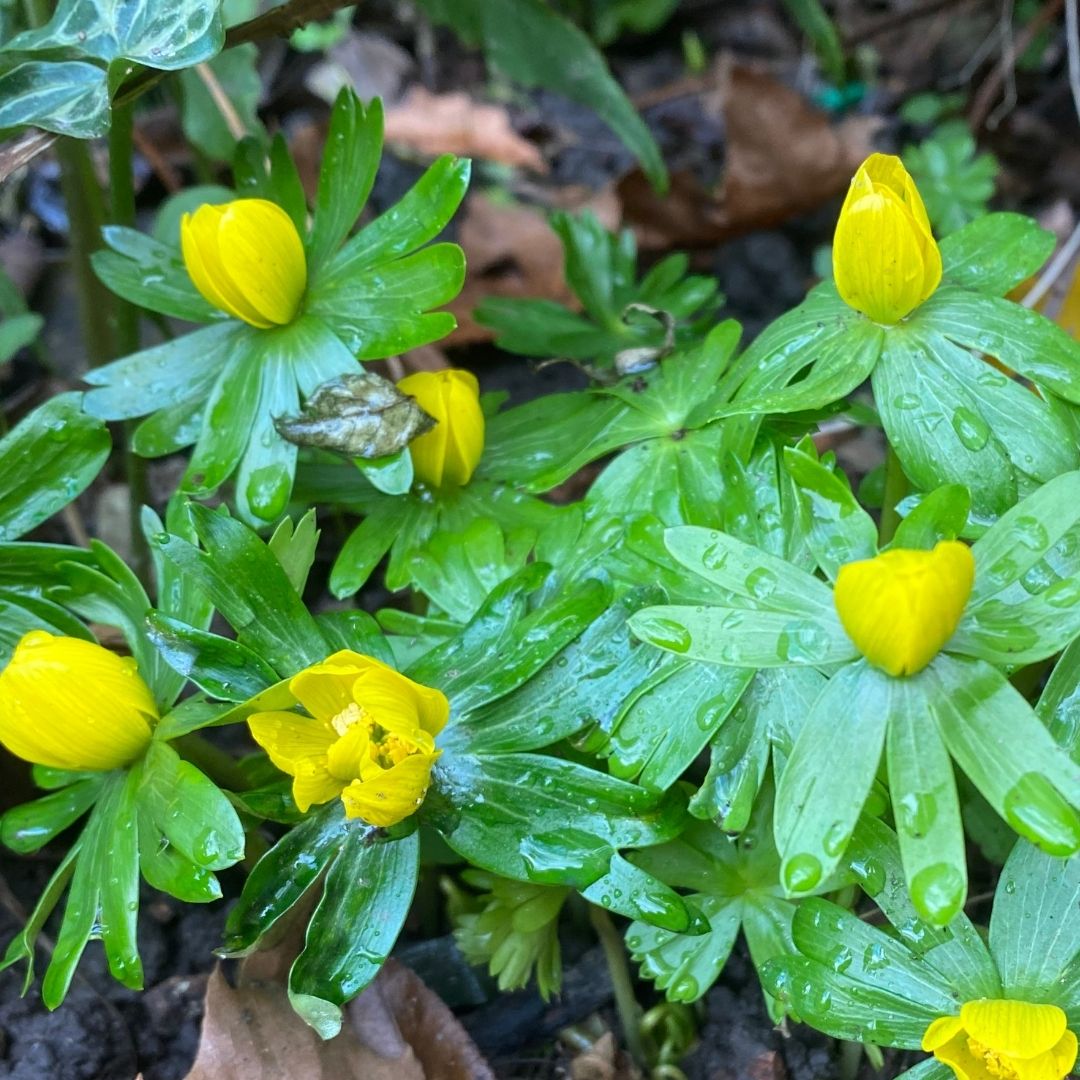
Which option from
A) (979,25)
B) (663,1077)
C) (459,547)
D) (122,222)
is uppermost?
(122,222)

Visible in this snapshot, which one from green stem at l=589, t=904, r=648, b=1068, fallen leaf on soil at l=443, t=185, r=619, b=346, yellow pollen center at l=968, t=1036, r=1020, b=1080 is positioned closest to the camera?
yellow pollen center at l=968, t=1036, r=1020, b=1080

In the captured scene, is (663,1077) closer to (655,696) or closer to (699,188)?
(655,696)

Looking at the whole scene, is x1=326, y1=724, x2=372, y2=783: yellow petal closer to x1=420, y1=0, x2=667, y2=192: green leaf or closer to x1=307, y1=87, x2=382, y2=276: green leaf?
x1=307, y1=87, x2=382, y2=276: green leaf

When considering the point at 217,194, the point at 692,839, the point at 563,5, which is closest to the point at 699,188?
the point at 563,5

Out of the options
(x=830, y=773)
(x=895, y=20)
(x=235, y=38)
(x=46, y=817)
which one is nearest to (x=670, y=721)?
(x=830, y=773)

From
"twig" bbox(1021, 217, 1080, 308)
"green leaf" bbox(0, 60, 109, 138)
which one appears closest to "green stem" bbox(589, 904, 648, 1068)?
"green leaf" bbox(0, 60, 109, 138)
